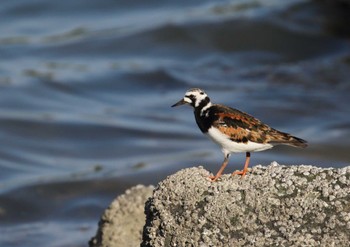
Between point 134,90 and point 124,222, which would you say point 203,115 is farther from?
point 134,90

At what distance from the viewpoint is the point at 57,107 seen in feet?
46.6

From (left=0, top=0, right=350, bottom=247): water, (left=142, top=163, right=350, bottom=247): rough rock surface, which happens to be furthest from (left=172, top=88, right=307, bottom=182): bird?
(left=0, top=0, right=350, bottom=247): water

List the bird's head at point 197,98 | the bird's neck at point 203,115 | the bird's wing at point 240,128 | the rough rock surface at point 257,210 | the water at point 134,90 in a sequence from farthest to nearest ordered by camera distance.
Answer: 1. the water at point 134,90
2. the bird's head at point 197,98
3. the bird's neck at point 203,115
4. the bird's wing at point 240,128
5. the rough rock surface at point 257,210

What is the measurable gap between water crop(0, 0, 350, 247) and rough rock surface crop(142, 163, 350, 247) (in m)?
4.38

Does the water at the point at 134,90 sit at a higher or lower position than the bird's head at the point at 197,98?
higher

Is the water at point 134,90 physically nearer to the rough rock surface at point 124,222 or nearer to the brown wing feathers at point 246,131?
the rough rock surface at point 124,222

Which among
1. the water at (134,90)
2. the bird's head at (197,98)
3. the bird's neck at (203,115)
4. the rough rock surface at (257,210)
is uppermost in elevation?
the water at (134,90)

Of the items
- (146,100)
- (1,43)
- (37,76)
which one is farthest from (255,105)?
(1,43)

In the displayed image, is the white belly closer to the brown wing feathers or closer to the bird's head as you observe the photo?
the brown wing feathers

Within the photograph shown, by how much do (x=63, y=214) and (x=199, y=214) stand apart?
5.73m

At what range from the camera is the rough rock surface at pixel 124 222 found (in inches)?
282

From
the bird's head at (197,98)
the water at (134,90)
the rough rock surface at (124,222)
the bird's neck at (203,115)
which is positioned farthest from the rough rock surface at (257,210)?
the water at (134,90)

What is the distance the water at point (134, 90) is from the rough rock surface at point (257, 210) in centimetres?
438

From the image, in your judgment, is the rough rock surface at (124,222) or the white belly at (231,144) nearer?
the white belly at (231,144)
